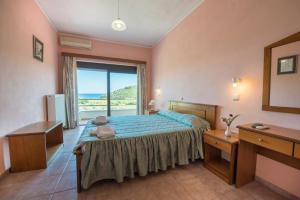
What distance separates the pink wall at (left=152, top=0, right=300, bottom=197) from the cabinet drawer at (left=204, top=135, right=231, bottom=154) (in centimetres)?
45

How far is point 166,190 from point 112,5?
11.6 feet

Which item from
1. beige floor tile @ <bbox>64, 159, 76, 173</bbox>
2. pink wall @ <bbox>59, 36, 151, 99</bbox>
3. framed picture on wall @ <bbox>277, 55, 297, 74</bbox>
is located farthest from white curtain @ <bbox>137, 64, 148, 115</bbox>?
framed picture on wall @ <bbox>277, 55, 297, 74</bbox>

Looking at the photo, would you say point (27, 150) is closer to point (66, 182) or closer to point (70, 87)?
point (66, 182)

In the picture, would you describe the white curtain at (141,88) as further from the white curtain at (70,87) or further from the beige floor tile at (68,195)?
the beige floor tile at (68,195)

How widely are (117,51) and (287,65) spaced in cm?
462

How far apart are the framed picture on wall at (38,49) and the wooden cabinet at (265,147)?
3958 mm

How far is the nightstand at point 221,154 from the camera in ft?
6.09

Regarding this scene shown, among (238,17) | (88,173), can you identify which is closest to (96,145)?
(88,173)

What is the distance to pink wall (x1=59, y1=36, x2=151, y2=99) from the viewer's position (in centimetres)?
455

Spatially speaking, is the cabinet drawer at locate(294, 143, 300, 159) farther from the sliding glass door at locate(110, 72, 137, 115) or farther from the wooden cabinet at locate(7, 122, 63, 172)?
the sliding glass door at locate(110, 72, 137, 115)

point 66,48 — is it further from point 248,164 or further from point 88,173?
point 248,164

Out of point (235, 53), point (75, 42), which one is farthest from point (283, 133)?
point (75, 42)

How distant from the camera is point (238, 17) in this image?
2113 millimetres

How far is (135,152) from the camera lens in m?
1.91
